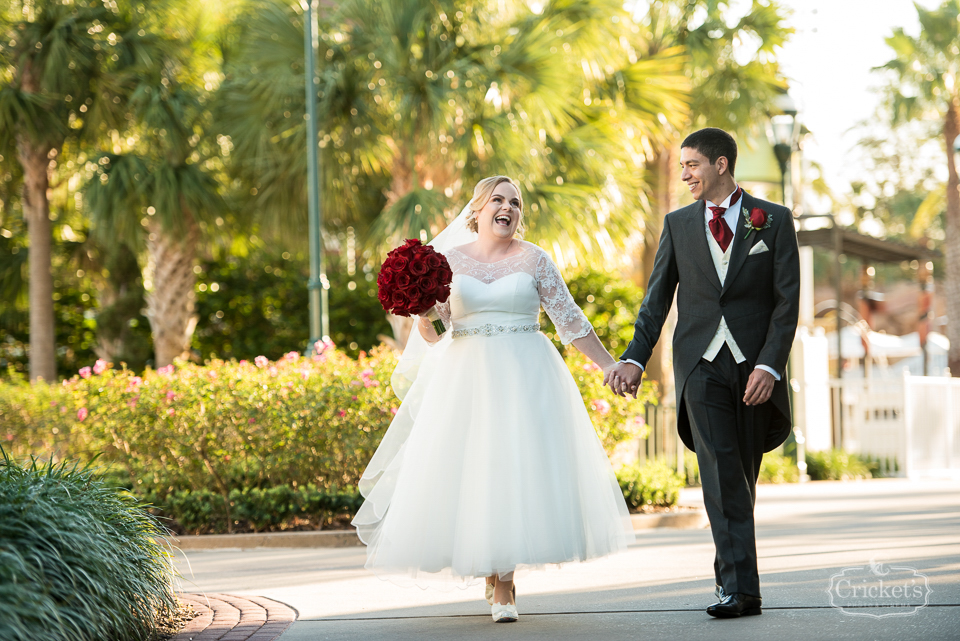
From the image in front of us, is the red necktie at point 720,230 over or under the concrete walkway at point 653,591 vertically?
over

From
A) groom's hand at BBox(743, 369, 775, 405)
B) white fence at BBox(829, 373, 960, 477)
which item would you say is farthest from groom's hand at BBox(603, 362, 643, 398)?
white fence at BBox(829, 373, 960, 477)

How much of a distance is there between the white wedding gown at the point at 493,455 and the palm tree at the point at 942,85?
23.3m

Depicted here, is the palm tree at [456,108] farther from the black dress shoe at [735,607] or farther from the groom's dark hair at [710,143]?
the black dress shoe at [735,607]

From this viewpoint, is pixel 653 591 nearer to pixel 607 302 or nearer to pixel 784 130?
pixel 607 302

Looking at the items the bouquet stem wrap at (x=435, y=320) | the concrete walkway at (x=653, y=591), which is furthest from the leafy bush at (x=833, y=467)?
the bouquet stem wrap at (x=435, y=320)

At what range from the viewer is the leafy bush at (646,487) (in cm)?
929

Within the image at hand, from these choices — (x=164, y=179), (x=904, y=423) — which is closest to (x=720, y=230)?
(x=164, y=179)

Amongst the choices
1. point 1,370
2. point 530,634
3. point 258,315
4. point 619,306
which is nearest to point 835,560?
point 530,634

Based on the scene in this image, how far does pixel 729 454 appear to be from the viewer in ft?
15.0

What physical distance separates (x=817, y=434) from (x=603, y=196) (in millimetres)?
6468

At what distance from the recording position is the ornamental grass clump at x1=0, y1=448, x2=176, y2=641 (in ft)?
11.4

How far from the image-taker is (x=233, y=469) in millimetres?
8773

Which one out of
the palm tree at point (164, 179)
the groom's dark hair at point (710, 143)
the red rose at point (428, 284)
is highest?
the palm tree at point (164, 179)

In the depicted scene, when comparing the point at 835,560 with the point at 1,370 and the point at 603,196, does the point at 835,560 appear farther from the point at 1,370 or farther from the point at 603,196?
the point at 1,370
